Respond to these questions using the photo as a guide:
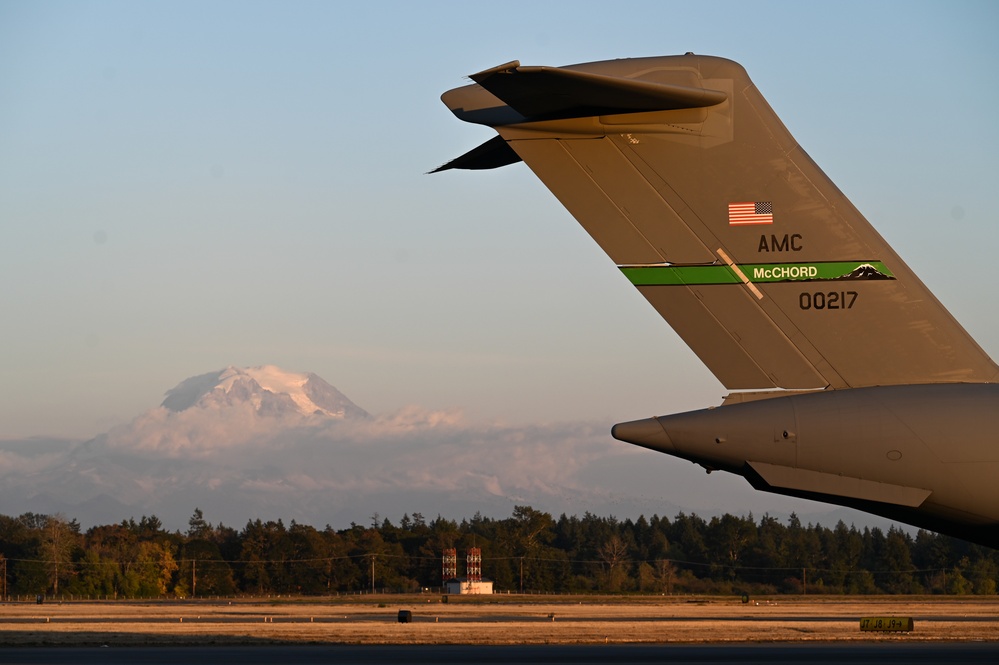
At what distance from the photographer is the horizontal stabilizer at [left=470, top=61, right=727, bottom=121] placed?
809 cm

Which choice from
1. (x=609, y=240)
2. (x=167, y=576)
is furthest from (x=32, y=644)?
(x=167, y=576)

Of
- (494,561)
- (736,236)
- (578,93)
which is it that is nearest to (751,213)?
(736,236)

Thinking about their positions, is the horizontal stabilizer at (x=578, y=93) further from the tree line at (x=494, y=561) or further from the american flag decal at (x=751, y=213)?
the tree line at (x=494, y=561)

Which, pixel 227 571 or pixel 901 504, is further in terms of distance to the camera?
pixel 227 571

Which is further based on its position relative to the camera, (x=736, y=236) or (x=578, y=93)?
(x=736, y=236)

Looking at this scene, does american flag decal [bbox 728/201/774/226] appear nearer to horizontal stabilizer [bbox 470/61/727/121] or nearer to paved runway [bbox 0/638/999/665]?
horizontal stabilizer [bbox 470/61/727/121]

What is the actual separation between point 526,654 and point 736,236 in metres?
18.5

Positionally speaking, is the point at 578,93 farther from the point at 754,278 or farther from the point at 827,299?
the point at 827,299

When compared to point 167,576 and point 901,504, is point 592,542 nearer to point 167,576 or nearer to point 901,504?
point 167,576

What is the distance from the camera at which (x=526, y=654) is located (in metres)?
26.0

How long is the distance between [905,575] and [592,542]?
3885 centimetres

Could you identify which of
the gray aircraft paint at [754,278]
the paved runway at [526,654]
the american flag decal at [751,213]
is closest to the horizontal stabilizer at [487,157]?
the gray aircraft paint at [754,278]

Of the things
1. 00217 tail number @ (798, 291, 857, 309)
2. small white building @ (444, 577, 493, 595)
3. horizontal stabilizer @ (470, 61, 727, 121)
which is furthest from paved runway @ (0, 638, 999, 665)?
small white building @ (444, 577, 493, 595)

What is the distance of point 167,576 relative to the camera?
103 metres
